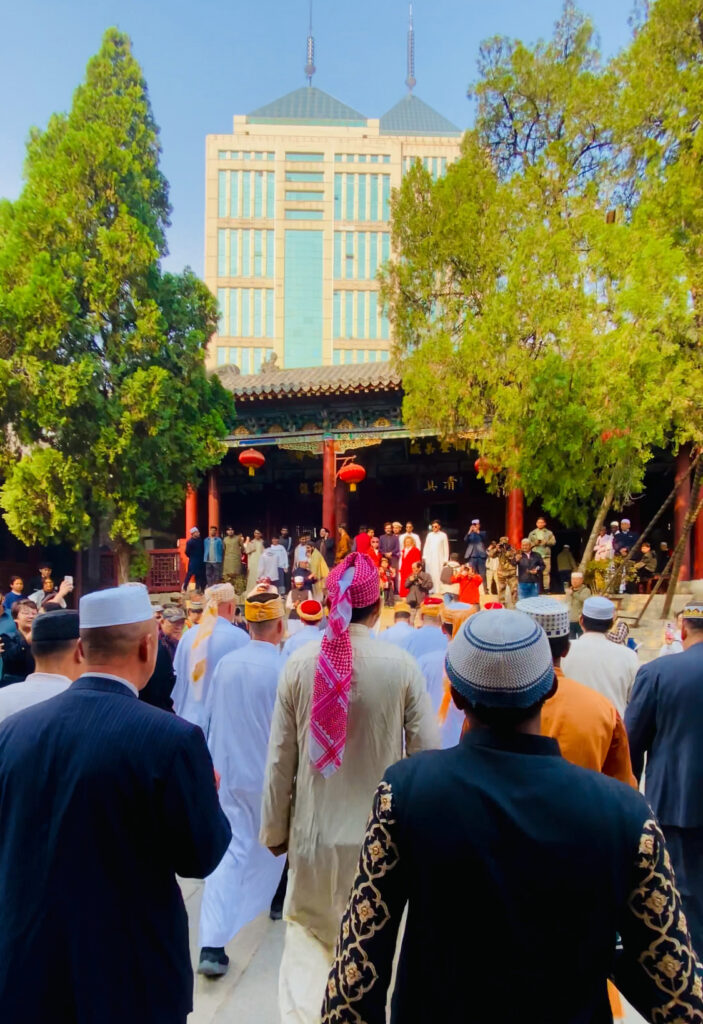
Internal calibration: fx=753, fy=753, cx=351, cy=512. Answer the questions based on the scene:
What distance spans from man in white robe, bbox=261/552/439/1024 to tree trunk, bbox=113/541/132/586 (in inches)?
450

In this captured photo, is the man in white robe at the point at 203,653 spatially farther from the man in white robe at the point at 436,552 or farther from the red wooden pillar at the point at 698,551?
the red wooden pillar at the point at 698,551

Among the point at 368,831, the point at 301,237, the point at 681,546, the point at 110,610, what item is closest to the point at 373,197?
the point at 301,237

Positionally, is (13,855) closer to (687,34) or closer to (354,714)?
(354,714)

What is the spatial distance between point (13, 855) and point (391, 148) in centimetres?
6175

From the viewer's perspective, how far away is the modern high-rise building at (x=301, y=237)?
52.2 m

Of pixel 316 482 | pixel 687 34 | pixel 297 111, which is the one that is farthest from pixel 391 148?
pixel 687 34

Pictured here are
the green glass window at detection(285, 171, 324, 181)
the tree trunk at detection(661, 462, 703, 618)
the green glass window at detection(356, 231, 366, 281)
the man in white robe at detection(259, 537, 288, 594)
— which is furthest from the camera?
the green glass window at detection(285, 171, 324, 181)

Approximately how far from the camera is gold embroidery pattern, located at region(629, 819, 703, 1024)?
52.4 inches

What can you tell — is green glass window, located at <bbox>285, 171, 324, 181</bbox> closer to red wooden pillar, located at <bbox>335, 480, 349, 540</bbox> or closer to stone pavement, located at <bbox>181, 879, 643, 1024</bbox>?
red wooden pillar, located at <bbox>335, 480, 349, 540</bbox>

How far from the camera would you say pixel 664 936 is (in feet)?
4.40

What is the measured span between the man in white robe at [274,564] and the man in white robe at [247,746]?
1165 centimetres

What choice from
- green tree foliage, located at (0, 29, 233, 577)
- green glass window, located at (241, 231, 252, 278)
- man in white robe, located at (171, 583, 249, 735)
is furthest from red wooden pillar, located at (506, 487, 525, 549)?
green glass window, located at (241, 231, 252, 278)

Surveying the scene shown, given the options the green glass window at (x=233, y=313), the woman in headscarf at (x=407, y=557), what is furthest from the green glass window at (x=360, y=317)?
the woman in headscarf at (x=407, y=557)

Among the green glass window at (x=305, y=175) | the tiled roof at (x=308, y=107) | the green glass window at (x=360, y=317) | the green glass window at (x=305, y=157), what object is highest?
the tiled roof at (x=308, y=107)
